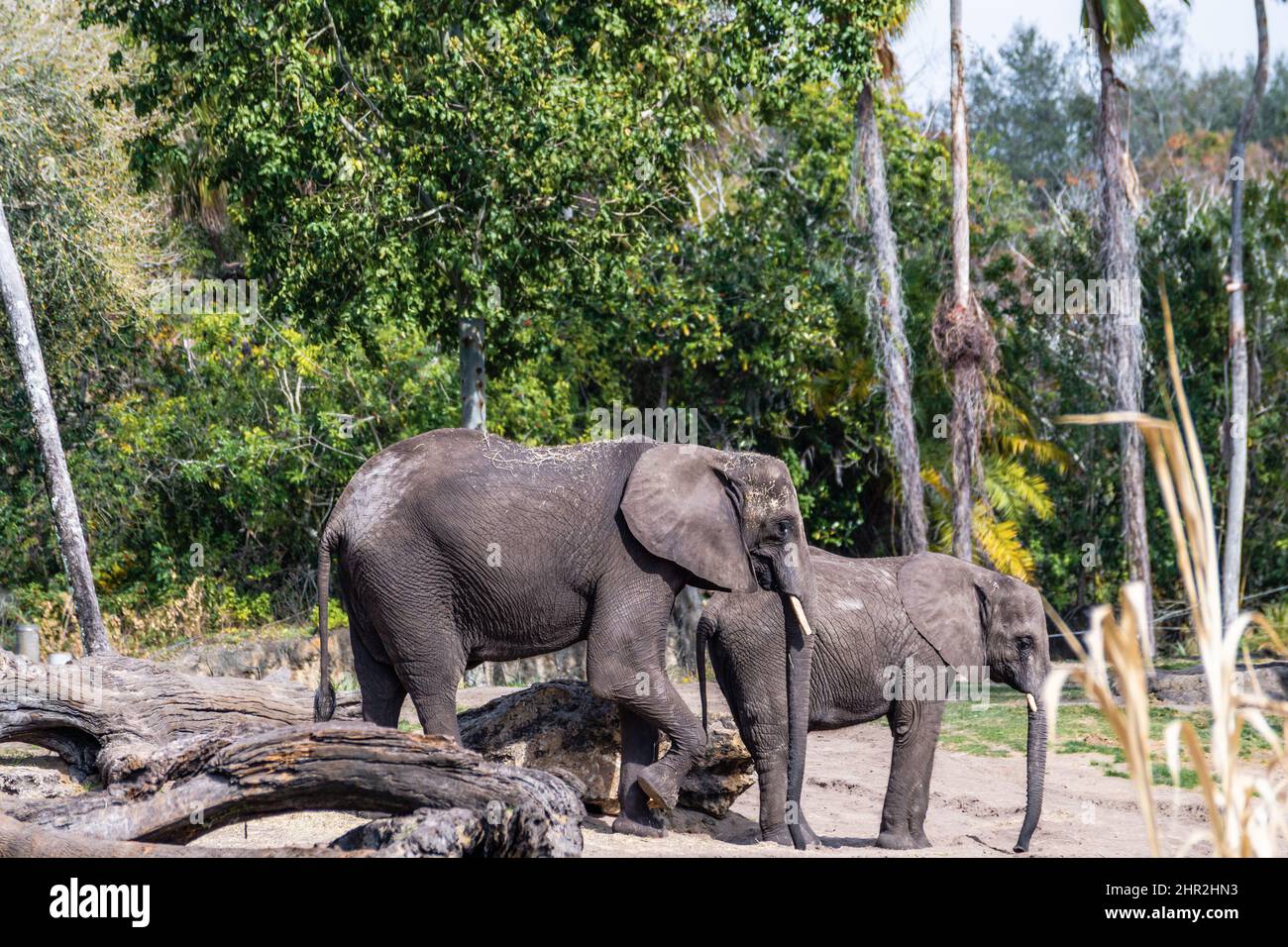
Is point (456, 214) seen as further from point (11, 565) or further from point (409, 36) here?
point (11, 565)

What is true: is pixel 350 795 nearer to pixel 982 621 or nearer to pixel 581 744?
pixel 581 744

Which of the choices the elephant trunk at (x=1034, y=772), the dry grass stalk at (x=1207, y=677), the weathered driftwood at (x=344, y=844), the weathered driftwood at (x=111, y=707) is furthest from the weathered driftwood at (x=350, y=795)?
the dry grass stalk at (x=1207, y=677)

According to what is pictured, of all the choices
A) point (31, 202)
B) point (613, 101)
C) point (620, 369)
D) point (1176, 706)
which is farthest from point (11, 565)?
point (1176, 706)

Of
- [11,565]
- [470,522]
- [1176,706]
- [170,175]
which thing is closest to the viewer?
[470,522]

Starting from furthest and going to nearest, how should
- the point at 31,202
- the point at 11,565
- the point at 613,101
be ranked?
the point at 11,565 → the point at 31,202 → the point at 613,101

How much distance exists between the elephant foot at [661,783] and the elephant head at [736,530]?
2.55 feet

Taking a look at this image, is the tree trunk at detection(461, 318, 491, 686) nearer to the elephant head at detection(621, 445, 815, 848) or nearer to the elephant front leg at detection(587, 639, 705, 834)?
the elephant head at detection(621, 445, 815, 848)

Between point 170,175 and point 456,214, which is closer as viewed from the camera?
point 456,214

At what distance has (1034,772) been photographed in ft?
34.7

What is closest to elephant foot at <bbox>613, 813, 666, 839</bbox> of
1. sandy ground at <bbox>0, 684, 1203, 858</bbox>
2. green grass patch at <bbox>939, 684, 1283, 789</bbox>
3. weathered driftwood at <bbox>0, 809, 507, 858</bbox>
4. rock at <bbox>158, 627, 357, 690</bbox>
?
sandy ground at <bbox>0, 684, 1203, 858</bbox>

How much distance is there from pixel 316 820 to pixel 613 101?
8.83m

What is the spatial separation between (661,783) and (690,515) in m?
1.79

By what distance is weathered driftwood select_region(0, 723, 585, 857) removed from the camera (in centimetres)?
724

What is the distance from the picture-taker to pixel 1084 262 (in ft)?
81.3
